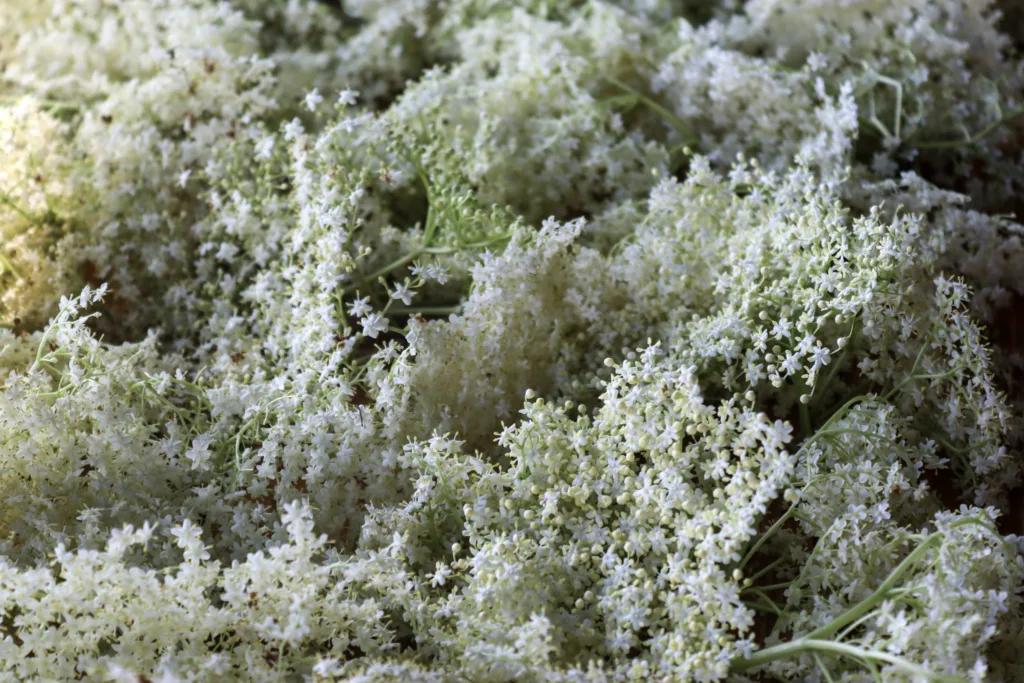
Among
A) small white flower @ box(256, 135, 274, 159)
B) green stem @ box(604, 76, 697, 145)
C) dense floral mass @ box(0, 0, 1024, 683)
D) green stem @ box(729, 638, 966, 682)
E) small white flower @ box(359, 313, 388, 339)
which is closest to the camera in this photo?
green stem @ box(729, 638, 966, 682)

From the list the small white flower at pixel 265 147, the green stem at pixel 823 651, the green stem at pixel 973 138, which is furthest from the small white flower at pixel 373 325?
the green stem at pixel 973 138

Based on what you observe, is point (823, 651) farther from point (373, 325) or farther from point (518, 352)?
point (373, 325)

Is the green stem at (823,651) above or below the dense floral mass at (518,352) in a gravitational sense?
below

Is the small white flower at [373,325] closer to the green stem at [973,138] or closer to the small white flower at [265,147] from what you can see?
the small white flower at [265,147]

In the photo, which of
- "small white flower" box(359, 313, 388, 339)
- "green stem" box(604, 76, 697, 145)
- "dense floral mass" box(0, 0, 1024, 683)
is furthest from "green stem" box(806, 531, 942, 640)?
"green stem" box(604, 76, 697, 145)

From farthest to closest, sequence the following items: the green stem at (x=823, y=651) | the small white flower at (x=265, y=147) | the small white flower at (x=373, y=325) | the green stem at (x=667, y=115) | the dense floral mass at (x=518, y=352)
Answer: the green stem at (x=667, y=115), the small white flower at (x=265, y=147), the small white flower at (x=373, y=325), the dense floral mass at (x=518, y=352), the green stem at (x=823, y=651)

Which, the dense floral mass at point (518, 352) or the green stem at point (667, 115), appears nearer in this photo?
the dense floral mass at point (518, 352)

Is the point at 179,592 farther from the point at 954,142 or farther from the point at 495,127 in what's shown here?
the point at 954,142

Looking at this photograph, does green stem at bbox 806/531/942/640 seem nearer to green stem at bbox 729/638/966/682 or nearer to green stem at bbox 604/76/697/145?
green stem at bbox 729/638/966/682

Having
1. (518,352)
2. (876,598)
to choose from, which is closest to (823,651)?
(876,598)
